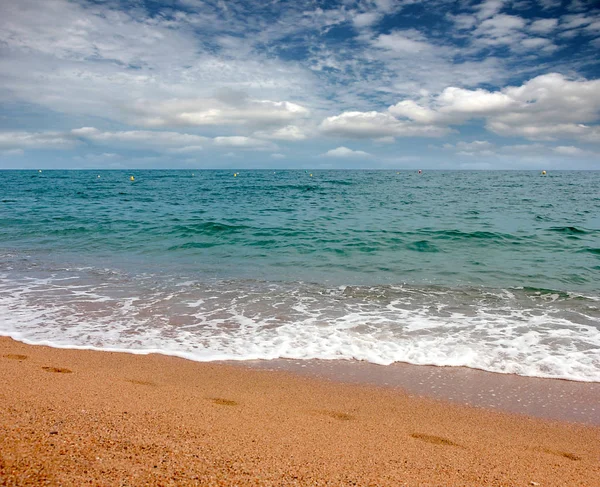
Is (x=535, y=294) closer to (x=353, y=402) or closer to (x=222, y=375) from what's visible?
(x=353, y=402)

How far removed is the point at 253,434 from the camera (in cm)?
338

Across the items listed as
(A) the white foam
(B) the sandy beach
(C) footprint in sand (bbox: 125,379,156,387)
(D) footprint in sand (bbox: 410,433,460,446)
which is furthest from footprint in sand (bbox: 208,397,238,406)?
(D) footprint in sand (bbox: 410,433,460,446)

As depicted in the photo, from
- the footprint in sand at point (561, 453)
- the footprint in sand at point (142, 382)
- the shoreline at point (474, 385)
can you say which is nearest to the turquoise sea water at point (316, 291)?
the shoreline at point (474, 385)

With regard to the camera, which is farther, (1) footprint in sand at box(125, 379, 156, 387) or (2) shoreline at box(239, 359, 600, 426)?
(1) footprint in sand at box(125, 379, 156, 387)

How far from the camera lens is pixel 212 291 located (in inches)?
343

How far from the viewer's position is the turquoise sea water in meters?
5.91

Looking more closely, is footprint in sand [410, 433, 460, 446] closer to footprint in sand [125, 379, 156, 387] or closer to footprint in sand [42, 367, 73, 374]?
footprint in sand [125, 379, 156, 387]

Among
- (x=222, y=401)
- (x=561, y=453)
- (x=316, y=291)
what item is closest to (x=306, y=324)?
(x=316, y=291)

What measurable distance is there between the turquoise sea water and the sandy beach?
3.58 feet

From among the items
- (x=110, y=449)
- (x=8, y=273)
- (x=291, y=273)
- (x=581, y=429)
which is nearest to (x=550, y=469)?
(x=581, y=429)

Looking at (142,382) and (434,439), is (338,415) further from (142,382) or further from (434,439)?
(142,382)

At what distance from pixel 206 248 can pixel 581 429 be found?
11283mm

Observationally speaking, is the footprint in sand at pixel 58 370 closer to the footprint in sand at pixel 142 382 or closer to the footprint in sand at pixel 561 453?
the footprint in sand at pixel 142 382

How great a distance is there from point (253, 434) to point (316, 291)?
18.1 ft
